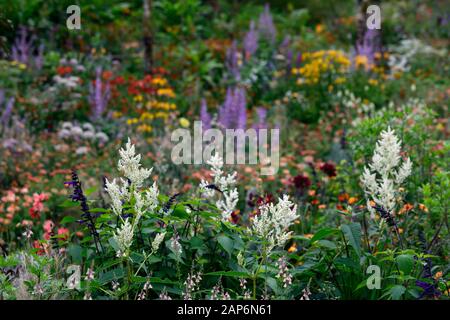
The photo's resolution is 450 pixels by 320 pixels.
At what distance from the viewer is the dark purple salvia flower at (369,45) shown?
33.4 ft

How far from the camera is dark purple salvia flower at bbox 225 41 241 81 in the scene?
10047 mm

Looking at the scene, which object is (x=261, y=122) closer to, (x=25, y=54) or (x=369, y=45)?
(x=369, y=45)

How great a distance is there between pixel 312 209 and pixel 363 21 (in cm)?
615

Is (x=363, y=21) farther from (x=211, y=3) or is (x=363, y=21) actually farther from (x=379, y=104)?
(x=211, y=3)

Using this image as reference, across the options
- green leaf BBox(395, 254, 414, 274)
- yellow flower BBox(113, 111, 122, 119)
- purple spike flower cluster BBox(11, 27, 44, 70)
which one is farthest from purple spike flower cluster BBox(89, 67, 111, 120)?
green leaf BBox(395, 254, 414, 274)

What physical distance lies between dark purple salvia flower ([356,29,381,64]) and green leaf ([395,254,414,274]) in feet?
23.2

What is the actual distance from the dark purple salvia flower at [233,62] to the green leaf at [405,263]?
649cm

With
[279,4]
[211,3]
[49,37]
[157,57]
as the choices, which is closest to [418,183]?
[157,57]

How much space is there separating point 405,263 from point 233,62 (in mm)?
7140

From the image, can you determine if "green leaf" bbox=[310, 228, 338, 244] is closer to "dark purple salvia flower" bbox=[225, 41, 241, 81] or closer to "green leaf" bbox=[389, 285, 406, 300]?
"green leaf" bbox=[389, 285, 406, 300]

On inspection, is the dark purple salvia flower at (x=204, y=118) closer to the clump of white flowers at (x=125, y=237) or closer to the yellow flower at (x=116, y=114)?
the yellow flower at (x=116, y=114)

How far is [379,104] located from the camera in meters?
9.34

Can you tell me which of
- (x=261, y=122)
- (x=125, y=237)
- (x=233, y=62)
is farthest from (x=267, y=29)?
(x=125, y=237)

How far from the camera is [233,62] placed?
10.2 m
